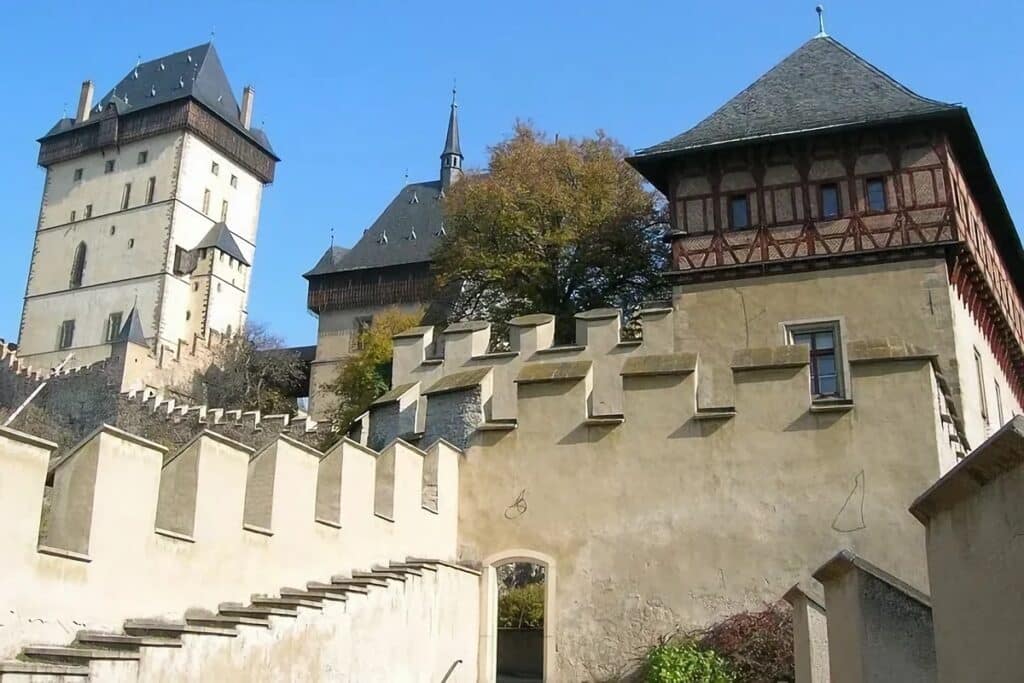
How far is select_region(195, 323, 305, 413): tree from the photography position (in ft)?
168

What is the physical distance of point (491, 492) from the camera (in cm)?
1444

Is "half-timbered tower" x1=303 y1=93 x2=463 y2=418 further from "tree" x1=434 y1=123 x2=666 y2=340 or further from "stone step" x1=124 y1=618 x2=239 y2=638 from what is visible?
"stone step" x1=124 y1=618 x2=239 y2=638

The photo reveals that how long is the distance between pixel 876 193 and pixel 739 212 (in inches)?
99.1

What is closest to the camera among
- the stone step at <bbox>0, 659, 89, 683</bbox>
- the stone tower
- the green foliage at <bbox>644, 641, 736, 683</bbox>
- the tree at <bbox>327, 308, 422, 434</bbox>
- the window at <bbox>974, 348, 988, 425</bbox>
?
the stone step at <bbox>0, 659, 89, 683</bbox>

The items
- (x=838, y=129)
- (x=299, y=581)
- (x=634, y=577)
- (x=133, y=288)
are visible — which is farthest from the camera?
(x=133, y=288)

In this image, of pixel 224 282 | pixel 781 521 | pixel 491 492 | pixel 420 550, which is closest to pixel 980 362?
pixel 781 521

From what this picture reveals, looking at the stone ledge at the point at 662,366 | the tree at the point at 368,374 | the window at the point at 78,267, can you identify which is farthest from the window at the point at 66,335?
the stone ledge at the point at 662,366

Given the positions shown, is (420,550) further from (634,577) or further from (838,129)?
(838,129)

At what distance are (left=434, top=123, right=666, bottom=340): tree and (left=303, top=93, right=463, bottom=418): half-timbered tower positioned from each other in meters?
24.3

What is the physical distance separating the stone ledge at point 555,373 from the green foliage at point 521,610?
568cm

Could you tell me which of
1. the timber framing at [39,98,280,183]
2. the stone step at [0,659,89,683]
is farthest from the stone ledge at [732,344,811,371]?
the timber framing at [39,98,280,183]

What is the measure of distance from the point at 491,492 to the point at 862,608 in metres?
8.77

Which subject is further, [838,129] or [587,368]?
[838,129]

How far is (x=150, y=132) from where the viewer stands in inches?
2601
